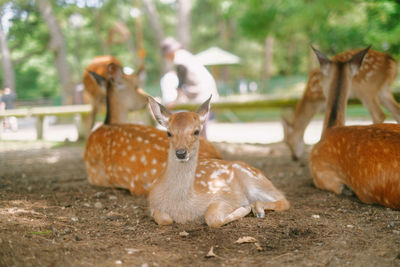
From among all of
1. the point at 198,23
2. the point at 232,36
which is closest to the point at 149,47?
the point at 198,23

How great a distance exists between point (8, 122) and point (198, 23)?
2320cm

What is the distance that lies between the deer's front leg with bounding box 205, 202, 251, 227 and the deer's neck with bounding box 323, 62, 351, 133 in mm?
1731

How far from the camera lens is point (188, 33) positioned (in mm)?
12484

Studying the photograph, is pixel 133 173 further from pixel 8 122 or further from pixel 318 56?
pixel 8 122

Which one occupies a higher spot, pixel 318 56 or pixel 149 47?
pixel 149 47

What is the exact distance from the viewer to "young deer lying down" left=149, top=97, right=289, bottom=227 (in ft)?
9.44

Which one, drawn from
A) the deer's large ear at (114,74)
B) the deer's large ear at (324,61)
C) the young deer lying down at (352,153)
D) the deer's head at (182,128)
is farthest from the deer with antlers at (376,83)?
the deer's large ear at (114,74)

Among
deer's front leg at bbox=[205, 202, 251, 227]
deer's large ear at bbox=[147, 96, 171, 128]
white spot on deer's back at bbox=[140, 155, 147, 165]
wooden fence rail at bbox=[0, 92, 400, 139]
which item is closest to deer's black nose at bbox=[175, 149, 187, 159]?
deer's large ear at bbox=[147, 96, 171, 128]

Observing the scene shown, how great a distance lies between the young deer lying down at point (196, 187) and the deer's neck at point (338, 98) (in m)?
1.35

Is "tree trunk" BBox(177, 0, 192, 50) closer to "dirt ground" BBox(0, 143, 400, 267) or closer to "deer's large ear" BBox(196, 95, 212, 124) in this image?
"dirt ground" BBox(0, 143, 400, 267)

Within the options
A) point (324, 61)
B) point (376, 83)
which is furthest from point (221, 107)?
point (324, 61)

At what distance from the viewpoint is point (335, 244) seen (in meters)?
2.58

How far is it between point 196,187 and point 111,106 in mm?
2412

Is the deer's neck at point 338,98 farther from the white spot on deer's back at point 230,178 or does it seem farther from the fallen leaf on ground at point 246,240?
the fallen leaf on ground at point 246,240
